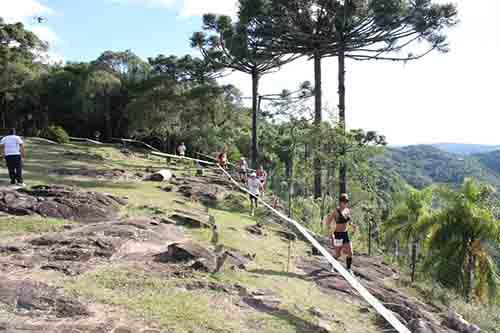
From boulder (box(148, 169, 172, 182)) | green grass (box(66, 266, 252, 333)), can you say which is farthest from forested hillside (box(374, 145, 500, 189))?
green grass (box(66, 266, 252, 333))

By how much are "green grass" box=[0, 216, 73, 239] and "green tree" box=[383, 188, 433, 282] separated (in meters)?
19.7

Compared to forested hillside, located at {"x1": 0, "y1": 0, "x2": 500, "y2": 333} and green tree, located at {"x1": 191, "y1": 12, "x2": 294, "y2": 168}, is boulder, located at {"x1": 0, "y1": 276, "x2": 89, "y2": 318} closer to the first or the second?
forested hillside, located at {"x1": 0, "y1": 0, "x2": 500, "y2": 333}

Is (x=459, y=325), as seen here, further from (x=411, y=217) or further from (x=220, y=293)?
(x=411, y=217)

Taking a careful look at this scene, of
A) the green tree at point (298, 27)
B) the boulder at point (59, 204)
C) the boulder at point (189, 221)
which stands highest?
the green tree at point (298, 27)

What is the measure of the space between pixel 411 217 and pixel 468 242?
19.8 ft

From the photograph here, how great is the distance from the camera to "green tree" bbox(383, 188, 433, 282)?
24.1 meters

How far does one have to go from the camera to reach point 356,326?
542 cm

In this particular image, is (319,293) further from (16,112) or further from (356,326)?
(16,112)

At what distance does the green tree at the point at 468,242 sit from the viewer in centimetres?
1923

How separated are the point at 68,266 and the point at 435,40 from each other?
19873 mm

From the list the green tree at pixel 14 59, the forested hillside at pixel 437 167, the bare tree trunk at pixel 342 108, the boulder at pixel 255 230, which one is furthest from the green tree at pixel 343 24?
the forested hillside at pixel 437 167

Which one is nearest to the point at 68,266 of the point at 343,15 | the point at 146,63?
the point at 343,15

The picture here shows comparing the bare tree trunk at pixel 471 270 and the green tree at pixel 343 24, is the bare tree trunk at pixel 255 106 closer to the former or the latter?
the green tree at pixel 343 24

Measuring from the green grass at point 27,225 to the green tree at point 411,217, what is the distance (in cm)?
1970
